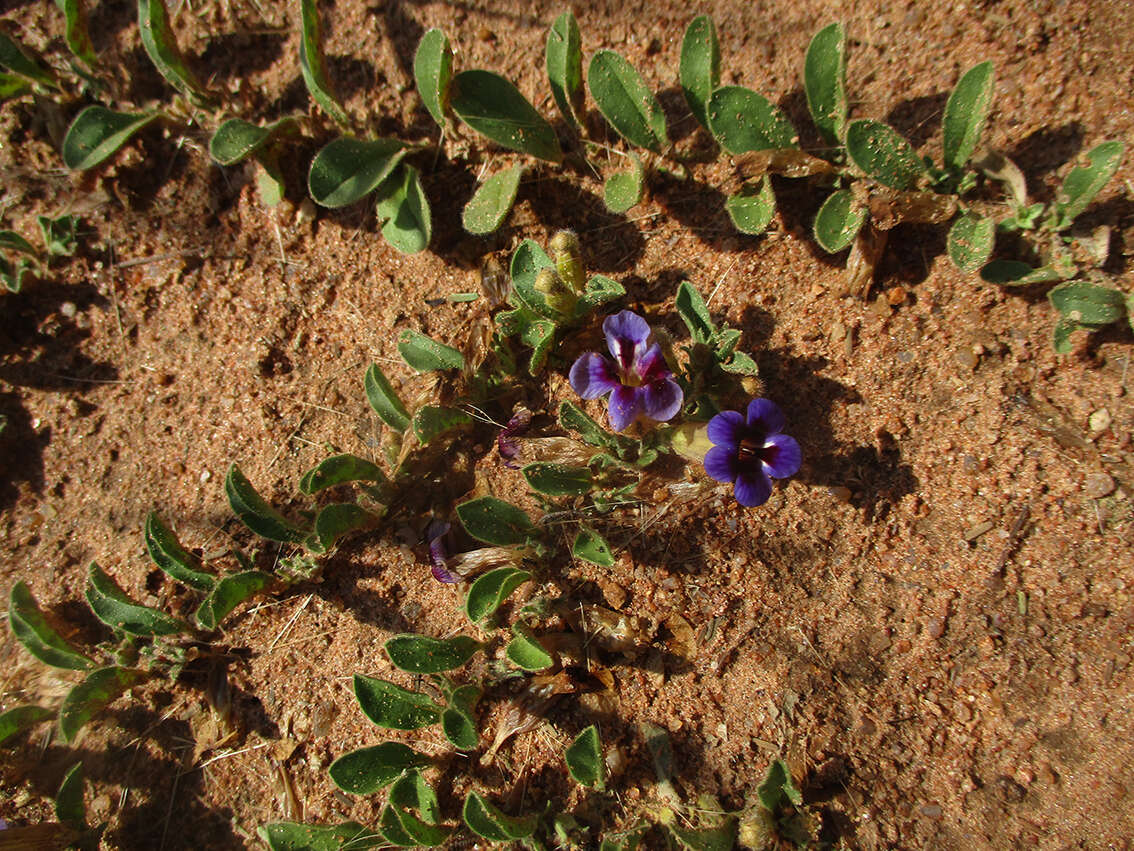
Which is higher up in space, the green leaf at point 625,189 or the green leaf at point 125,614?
the green leaf at point 625,189

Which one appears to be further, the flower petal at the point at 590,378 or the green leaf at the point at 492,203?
the green leaf at the point at 492,203

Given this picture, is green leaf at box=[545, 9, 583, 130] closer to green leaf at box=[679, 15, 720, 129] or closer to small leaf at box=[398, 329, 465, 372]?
green leaf at box=[679, 15, 720, 129]

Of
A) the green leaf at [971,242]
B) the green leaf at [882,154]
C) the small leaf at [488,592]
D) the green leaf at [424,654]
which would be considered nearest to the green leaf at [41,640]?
the green leaf at [424,654]

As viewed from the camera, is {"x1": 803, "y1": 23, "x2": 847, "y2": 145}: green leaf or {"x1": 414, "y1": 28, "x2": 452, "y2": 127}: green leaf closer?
{"x1": 803, "y1": 23, "x2": 847, "y2": 145}: green leaf

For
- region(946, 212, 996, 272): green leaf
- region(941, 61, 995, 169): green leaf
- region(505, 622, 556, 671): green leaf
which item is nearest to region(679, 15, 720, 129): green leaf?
region(941, 61, 995, 169): green leaf

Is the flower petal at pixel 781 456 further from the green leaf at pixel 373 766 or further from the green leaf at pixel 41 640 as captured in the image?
the green leaf at pixel 41 640

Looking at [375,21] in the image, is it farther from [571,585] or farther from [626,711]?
[626,711]

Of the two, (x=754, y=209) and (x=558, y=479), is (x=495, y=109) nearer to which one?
(x=754, y=209)
